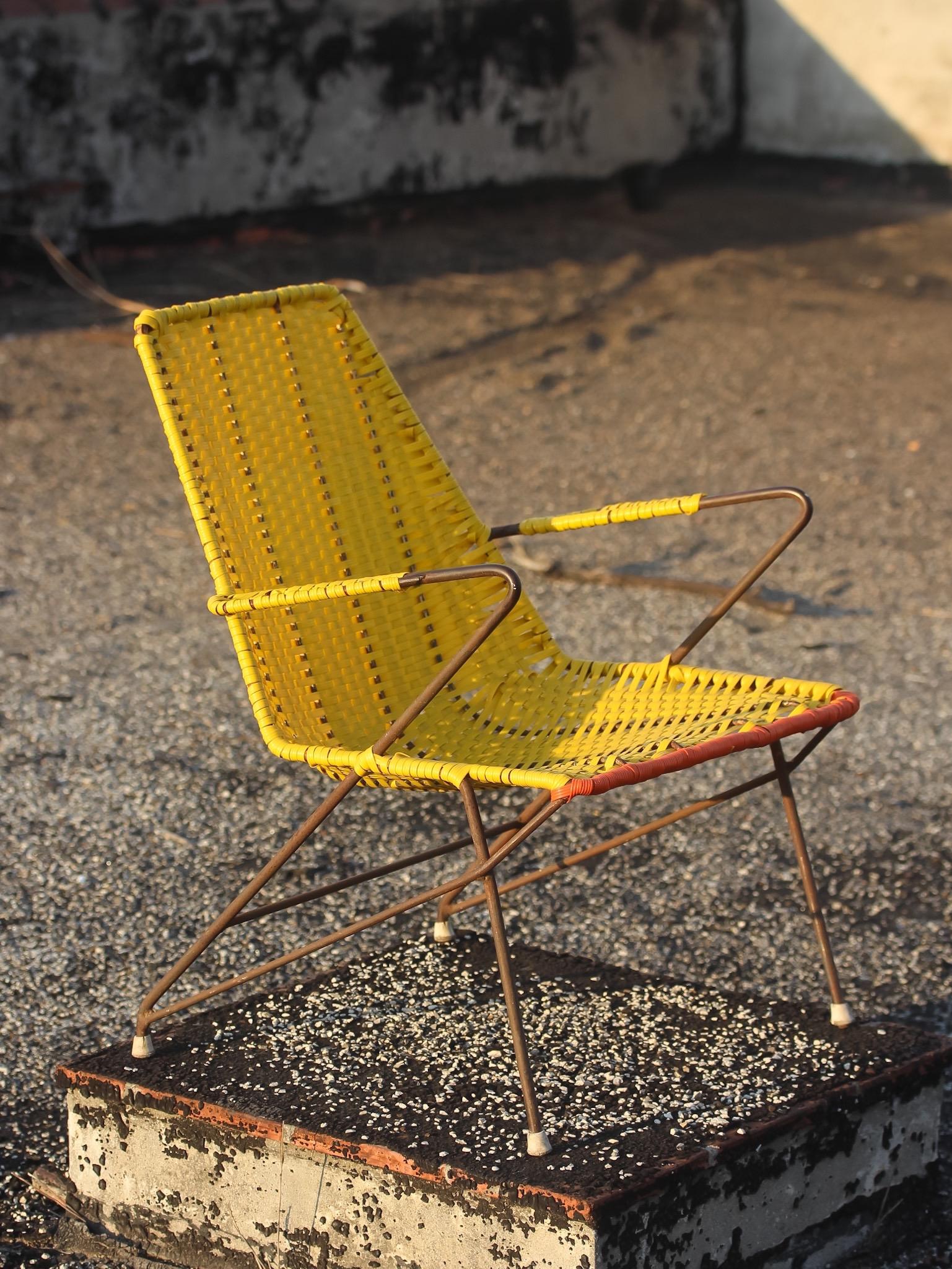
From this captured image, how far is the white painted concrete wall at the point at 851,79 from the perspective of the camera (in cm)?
959

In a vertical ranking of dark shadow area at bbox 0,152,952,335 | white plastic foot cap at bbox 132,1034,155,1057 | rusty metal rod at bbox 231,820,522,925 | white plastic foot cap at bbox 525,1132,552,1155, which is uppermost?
rusty metal rod at bbox 231,820,522,925

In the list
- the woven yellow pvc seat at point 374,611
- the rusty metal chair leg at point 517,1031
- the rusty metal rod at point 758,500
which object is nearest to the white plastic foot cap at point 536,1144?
the rusty metal chair leg at point 517,1031

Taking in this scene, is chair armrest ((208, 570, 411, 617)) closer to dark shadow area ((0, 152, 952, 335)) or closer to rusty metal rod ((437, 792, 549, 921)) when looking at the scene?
rusty metal rod ((437, 792, 549, 921))

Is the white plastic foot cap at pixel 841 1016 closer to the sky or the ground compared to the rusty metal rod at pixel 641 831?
closer to the ground

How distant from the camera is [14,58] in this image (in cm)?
736

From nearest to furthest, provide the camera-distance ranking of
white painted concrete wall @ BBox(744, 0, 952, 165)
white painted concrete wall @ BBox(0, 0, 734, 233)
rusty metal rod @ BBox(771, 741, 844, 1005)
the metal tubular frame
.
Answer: the metal tubular frame → rusty metal rod @ BBox(771, 741, 844, 1005) → white painted concrete wall @ BBox(0, 0, 734, 233) → white painted concrete wall @ BBox(744, 0, 952, 165)

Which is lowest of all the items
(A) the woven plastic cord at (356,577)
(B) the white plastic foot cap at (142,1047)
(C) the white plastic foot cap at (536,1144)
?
(B) the white plastic foot cap at (142,1047)

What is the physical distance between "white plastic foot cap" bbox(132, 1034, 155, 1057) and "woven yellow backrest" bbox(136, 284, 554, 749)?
0.47 m

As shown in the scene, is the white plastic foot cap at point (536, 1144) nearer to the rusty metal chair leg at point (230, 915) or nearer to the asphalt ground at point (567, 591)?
the rusty metal chair leg at point (230, 915)

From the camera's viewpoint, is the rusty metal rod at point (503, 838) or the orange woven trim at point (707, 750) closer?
the orange woven trim at point (707, 750)

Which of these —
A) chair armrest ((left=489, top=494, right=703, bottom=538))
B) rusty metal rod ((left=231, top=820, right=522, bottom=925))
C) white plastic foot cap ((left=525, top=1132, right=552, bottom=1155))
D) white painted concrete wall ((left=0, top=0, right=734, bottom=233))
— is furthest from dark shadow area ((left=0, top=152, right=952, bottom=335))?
white plastic foot cap ((left=525, top=1132, right=552, bottom=1155))

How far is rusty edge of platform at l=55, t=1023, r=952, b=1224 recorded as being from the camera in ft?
6.31

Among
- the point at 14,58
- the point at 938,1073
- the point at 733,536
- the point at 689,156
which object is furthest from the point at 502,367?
the point at 938,1073

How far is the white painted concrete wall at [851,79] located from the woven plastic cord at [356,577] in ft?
25.6
